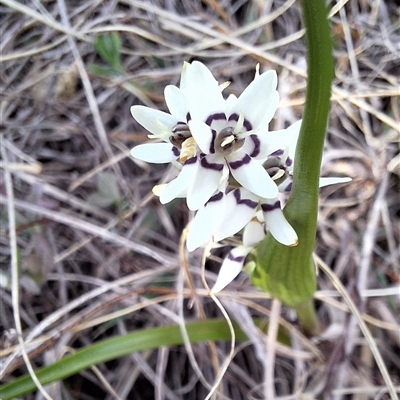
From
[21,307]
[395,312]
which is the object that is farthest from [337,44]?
[21,307]

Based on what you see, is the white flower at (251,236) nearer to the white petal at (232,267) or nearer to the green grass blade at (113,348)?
the white petal at (232,267)

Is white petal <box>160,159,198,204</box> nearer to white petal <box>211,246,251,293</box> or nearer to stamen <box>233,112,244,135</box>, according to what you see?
stamen <box>233,112,244,135</box>

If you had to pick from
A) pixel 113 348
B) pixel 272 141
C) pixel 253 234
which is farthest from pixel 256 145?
pixel 113 348

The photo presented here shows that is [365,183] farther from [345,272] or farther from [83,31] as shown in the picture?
[83,31]

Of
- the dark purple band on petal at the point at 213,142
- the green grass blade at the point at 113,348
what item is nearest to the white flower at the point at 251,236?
the dark purple band on petal at the point at 213,142

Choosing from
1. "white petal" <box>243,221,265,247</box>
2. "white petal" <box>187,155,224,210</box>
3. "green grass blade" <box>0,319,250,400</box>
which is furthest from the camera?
"green grass blade" <box>0,319,250,400</box>

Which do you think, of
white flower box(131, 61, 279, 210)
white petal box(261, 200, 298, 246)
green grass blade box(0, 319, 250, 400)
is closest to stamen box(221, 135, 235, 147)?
white flower box(131, 61, 279, 210)

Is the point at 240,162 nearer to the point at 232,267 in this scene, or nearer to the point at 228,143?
the point at 228,143
